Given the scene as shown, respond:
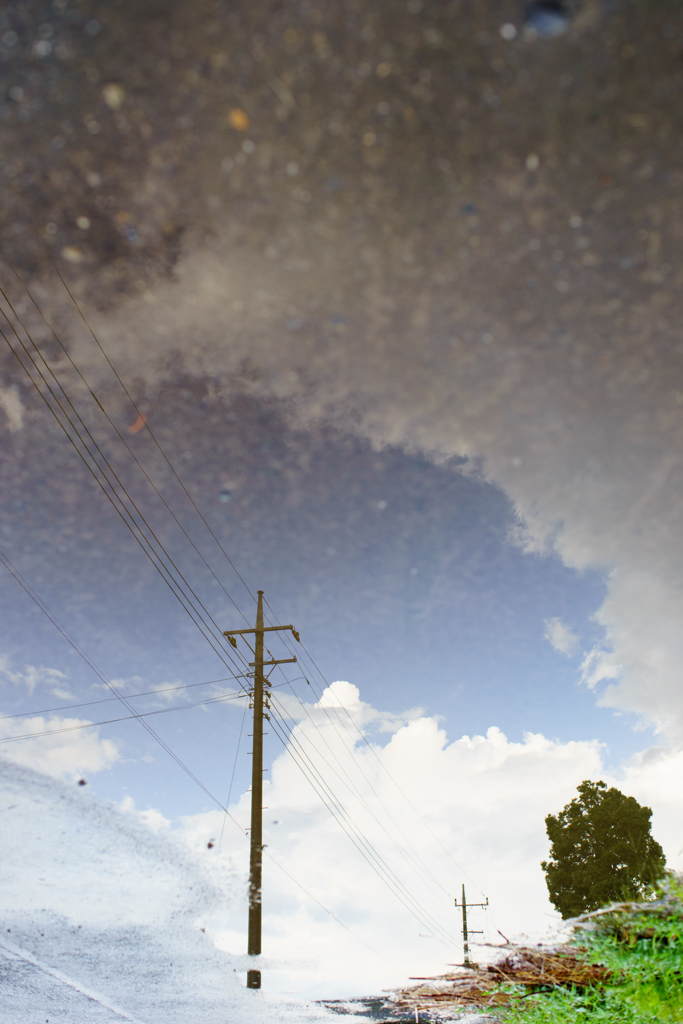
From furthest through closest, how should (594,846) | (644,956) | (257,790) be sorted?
(594,846), (257,790), (644,956)

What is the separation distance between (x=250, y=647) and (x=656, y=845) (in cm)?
1889

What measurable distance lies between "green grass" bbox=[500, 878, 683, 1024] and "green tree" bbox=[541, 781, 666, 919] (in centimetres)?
2104

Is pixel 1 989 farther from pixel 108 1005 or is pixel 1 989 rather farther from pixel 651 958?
pixel 651 958

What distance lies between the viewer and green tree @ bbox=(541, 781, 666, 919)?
21172 millimetres

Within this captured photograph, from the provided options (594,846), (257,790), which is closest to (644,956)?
(257,790)

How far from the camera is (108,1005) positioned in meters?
4.69

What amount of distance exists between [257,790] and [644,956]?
982 cm

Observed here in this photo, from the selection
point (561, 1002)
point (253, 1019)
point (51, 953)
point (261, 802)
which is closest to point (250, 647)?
point (261, 802)

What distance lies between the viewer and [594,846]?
22609 millimetres

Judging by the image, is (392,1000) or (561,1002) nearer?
(561,1002)

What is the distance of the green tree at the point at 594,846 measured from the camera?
69.5 feet

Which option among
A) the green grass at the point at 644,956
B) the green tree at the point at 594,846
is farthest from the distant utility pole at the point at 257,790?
the green tree at the point at 594,846

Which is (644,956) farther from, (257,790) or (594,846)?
(594,846)

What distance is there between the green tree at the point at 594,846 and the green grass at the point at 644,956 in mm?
21039
